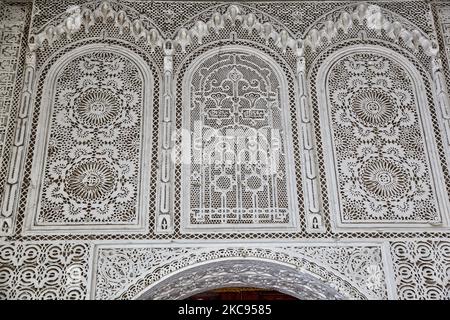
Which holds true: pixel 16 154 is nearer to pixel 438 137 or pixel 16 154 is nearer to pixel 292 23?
pixel 292 23

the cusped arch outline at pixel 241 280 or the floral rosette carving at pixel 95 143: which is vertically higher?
the floral rosette carving at pixel 95 143

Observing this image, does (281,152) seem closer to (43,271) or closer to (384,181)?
(384,181)

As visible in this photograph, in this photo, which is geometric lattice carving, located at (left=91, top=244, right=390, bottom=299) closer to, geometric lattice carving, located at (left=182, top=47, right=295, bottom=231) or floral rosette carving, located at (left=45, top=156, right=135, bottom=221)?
geometric lattice carving, located at (left=182, top=47, right=295, bottom=231)

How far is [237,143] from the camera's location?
6.07 m

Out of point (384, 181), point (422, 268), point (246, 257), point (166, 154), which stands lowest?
point (422, 268)

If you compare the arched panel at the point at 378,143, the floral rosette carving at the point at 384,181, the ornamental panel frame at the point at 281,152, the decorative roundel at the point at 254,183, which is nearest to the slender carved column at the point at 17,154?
the ornamental panel frame at the point at 281,152

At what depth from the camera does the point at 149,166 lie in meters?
5.91

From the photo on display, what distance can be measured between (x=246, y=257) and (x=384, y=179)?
4.54 feet

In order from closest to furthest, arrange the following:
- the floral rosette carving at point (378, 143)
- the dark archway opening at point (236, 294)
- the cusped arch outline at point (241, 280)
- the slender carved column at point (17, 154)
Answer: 1. the cusped arch outline at point (241, 280)
2. the slender carved column at point (17, 154)
3. the floral rosette carving at point (378, 143)
4. the dark archway opening at point (236, 294)

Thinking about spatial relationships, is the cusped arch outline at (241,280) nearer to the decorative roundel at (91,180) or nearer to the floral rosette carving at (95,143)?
the floral rosette carving at (95,143)

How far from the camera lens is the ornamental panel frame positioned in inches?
221

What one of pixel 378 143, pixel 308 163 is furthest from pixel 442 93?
pixel 308 163

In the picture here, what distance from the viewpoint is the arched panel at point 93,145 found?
18.6ft
